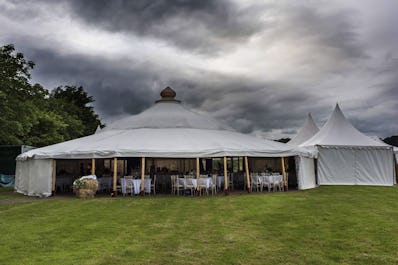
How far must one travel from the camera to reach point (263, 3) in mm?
12492

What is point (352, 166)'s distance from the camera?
63.1ft

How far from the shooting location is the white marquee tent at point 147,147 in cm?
1352

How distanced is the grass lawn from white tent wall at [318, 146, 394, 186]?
8.01 m

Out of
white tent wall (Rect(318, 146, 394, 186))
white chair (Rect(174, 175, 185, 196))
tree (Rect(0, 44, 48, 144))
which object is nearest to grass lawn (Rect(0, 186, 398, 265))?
white chair (Rect(174, 175, 185, 196))

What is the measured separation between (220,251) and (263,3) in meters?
9.96

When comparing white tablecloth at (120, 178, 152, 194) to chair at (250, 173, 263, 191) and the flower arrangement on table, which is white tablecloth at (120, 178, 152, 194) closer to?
the flower arrangement on table

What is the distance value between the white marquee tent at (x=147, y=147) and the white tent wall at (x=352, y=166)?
4.25 meters

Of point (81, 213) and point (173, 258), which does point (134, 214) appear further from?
point (173, 258)

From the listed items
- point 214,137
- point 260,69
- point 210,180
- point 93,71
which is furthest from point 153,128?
point 93,71

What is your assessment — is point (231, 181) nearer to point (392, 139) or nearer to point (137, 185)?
point (137, 185)

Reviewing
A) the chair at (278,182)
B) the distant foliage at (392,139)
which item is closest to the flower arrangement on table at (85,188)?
the chair at (278,182)

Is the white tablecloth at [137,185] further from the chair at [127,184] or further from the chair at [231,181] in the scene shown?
the chair at [231,181]

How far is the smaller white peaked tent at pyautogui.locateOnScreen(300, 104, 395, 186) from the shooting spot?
19.2m

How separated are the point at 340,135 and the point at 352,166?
6.57ft
